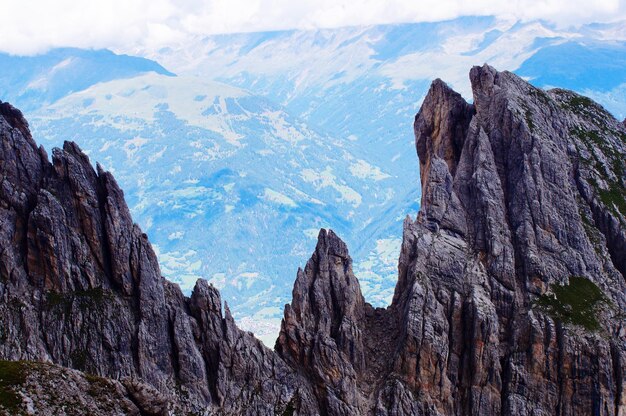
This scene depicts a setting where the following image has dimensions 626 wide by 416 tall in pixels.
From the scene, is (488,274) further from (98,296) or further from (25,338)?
(25,338)

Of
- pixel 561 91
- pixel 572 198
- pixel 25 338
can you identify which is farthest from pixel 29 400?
pixel 561 91

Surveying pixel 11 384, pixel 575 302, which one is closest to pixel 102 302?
pixel 11 384

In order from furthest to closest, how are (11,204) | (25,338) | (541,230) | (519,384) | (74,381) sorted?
1. (541,230)
2. (519,384)
3. (11,204)
4. (25,338)
5. (74,381)

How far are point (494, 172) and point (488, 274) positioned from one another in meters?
18.5

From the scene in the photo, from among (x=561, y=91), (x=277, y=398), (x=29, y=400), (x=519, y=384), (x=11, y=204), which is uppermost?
(x=561, y=91)

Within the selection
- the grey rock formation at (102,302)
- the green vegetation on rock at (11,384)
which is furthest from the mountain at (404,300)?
the green vegetation on rock at (11,384)

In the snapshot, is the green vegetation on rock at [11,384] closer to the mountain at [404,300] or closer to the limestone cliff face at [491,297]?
the mountain at [404,300]

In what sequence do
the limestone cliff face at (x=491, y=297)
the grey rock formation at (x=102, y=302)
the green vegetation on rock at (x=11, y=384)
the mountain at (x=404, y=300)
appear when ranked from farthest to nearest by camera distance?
1. the limestone cliff face at (x=491, y=297)
2. the mountain at (x=404, y=300)
3. the grey rock formation at (x=102, y=302)
4. the green vegetation on rock at (x=11, y=384)

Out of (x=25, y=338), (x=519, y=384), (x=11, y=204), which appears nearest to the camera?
(x=25, y=338)

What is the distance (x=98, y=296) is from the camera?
336 ft

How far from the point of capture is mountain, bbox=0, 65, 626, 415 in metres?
101

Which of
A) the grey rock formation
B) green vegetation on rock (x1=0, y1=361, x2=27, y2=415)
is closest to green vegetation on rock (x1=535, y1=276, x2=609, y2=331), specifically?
the grey rock formation

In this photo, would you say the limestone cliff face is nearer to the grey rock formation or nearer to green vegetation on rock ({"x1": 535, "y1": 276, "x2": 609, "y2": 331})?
green vegetation on rock ({"x1": 535, "y1": 276, "x2": 609, "y2": 331})

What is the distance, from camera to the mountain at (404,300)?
101188mm
